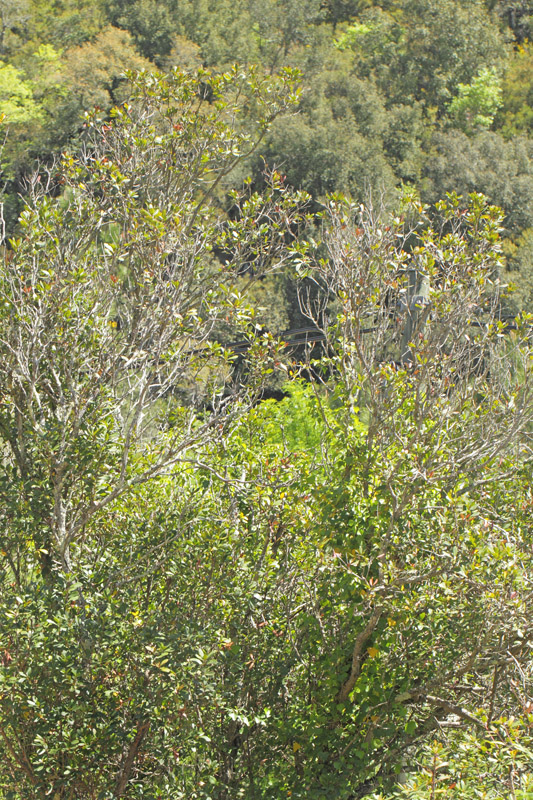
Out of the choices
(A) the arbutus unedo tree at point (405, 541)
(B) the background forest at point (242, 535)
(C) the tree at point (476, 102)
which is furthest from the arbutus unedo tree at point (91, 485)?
(C) the tree at point (476, 102)

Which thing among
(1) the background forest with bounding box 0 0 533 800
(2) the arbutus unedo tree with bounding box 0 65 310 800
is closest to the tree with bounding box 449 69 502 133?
(1) the background forest with bounding box 0 0 533 800

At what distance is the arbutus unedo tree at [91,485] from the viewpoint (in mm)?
3846

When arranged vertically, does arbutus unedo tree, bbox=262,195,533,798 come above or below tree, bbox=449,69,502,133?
above

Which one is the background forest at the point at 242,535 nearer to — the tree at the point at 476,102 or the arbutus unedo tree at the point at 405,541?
the arbutus unedo tree at the point at 405,541

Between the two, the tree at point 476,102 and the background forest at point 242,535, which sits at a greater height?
the background forest at point 242,535

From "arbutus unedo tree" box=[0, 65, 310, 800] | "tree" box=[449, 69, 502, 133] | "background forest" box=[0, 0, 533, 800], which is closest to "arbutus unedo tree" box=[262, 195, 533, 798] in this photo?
"background forest" box=[0, 0, 533, 800]

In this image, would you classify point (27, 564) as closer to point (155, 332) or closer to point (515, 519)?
point (155, 332)

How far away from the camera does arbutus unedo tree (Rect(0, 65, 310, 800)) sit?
3846 mm

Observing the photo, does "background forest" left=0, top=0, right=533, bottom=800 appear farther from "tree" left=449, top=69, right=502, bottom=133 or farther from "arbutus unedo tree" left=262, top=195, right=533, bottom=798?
"tree" left=449, top=69, right=502, bottom=133

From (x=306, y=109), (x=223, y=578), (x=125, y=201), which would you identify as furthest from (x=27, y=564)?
(x=306, y=109)

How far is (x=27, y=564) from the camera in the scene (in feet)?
13.9

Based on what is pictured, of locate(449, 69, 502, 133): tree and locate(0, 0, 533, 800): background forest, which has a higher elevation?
locate(0, 0, 533, 800): background forest

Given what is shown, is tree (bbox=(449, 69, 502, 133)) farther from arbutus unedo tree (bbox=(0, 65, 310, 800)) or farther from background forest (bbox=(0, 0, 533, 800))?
arbutus unedo tree (bbox=(0, 65, 310, 800))

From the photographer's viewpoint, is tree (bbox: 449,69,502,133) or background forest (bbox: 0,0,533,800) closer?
background forest (bbox: 0,0,533,800)
